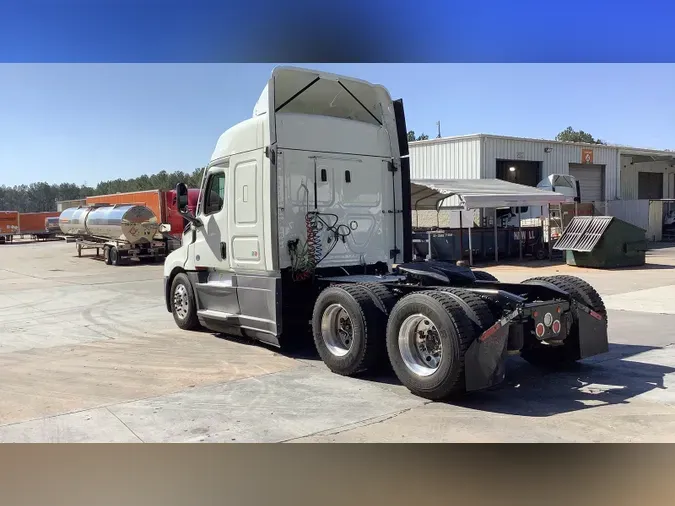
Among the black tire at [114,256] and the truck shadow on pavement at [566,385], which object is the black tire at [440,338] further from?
the black tire at [114,256]

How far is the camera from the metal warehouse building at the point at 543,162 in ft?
94.4

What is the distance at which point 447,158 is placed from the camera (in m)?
29.5

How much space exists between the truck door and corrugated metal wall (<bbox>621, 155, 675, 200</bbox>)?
38.9 m

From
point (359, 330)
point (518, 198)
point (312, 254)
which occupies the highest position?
point (518, 198)

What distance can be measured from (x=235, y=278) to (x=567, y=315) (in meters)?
4.47

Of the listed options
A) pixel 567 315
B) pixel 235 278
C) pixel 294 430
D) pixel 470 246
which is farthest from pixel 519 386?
pixel 470 246

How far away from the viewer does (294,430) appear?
201 inches

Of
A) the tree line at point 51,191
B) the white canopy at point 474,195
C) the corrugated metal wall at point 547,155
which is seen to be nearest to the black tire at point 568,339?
the white canopy at point 474,195

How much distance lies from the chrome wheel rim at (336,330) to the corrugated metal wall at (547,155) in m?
22.8

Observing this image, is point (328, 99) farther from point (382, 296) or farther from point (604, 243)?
point (604, 243)

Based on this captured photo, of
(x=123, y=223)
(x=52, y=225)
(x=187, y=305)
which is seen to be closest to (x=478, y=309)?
(x=187, y=305)

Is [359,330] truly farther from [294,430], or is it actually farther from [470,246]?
[470,246]

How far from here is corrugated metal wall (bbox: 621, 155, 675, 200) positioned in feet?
140

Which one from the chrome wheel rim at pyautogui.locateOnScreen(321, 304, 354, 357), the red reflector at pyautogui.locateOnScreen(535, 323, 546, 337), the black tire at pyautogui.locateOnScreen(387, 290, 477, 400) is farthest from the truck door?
the red reflector at pyautogui.locateOnScreen(535, 323, 546, 337)
